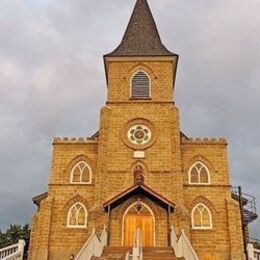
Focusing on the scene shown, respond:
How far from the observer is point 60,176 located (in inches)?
1049

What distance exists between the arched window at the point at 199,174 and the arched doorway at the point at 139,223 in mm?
3921

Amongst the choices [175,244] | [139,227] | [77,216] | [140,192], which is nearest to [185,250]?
[175,244]

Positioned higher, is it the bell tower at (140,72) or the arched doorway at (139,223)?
the bell tower at (140,72)

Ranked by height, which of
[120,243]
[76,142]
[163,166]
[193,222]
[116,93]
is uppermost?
[116,93]

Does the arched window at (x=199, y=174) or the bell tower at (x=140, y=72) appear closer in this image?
the arched window at (x=199, y=174)

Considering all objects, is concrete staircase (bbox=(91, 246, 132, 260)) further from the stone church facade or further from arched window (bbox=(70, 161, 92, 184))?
arched window (bbox=(70, 161, 92, 184))

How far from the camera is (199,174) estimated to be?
2672 cm

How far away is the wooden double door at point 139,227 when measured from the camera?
2370 cm

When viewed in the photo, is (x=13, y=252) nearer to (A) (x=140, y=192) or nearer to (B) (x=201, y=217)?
(A) (x=140, y=192)

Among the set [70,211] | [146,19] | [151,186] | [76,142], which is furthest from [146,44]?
[70,211]

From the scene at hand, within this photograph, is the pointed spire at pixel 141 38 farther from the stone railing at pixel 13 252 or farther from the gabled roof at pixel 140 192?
the stone railing at pixel 13 252

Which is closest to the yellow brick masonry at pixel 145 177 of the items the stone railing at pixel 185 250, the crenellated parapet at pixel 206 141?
the crenellated parapet at pixel 206 141

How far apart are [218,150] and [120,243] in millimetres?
8991

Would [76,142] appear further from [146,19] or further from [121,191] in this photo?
[146,19]
